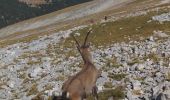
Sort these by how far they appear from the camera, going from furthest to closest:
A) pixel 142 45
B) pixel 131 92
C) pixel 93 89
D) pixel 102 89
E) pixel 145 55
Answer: pixel 142 45 < pixel 145 55 < pixel 102 89 < pixel 131 92 < pixel 93 89

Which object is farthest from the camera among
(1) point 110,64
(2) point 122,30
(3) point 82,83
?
(2) point 122,30

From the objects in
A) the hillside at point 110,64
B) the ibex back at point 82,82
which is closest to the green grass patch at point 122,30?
the hillside at point 110,64

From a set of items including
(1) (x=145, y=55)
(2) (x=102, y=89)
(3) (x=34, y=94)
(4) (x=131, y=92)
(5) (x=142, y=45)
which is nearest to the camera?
(4) (x=131, y=92)

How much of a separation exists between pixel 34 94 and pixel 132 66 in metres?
6.05

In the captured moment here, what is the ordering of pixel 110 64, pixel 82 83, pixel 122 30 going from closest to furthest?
pixel 82 83
pixel 110 64
pixel 122 30

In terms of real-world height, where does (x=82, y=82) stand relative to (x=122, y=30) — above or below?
above

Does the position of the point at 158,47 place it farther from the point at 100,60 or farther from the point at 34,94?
the point at 34,94

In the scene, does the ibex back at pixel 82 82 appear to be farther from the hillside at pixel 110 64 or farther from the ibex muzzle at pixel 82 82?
the hillside at pixel 110 64

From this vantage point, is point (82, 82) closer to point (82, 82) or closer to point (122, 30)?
point (82, 82)

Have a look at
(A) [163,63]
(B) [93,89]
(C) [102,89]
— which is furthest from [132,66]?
(B) [93,89]

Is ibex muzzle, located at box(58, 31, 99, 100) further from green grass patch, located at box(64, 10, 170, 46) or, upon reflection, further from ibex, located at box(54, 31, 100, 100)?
green grass patch, located at box(64, 10, 170, 46)

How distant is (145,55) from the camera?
30.4 metres

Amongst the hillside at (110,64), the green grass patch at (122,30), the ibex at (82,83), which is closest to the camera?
the ibex at (82,83)

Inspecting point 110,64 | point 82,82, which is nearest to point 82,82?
point 82,82
